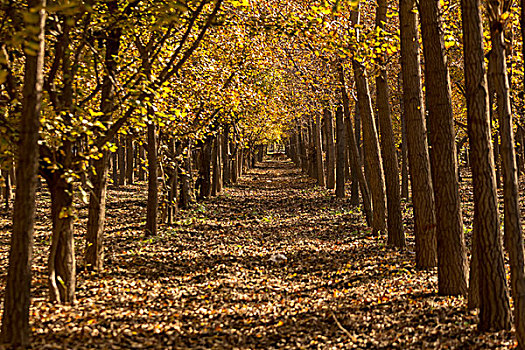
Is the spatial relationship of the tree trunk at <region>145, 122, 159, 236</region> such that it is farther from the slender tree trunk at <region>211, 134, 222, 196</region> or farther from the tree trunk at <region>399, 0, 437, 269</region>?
the slender tree trunk at <region>211, 134, 222, 196</region>

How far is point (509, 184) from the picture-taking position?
5055 mm

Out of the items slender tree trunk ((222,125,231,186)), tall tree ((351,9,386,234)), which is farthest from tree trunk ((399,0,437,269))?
slender tree trunk ((222,125,231,186))

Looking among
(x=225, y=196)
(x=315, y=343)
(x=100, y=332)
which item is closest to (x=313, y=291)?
(x=315, y=343)

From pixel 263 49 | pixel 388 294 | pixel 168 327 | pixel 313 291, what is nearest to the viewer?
pixel 168 327

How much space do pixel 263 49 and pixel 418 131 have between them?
26.7ft

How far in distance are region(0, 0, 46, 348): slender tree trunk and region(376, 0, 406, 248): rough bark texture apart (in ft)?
26.2

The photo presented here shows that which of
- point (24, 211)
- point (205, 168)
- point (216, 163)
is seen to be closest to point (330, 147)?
point (216, 163)

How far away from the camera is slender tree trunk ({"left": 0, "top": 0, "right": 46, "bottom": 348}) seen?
4793 millimetres

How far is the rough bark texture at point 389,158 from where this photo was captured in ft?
36.4

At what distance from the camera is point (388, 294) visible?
26.1ft

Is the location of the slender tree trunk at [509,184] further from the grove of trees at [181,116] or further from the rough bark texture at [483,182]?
the rough bark texture at [483,182]

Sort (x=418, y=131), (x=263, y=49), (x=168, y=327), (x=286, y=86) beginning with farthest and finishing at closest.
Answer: (x=286, y=86), (x=263, y=49), (x=418, y=131), (x=168, y=327)

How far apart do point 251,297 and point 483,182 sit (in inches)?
169

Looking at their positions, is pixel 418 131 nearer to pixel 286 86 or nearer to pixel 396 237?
pixel 396 237
